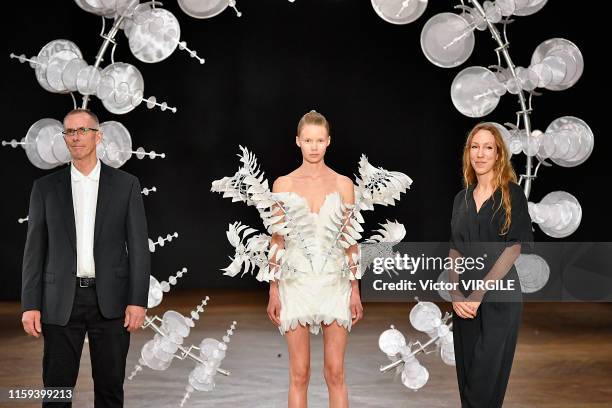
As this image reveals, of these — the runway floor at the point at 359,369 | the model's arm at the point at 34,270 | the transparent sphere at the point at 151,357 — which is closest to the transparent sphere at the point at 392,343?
the runway floor at the point at 359,369

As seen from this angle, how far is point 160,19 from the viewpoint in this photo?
506 centimetres

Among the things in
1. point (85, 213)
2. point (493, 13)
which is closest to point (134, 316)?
point (85, 213)

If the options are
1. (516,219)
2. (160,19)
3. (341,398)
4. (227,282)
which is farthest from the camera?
(227,282)

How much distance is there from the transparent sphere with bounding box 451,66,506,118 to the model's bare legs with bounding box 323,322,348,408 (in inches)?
83.8

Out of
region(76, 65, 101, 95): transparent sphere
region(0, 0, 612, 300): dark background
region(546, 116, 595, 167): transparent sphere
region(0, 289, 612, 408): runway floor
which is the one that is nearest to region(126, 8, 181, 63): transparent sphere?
region(76, 65, 101, 95): transparent sphere

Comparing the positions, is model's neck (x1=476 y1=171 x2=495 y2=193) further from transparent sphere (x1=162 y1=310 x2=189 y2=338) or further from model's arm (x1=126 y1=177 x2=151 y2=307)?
transparent sphere (x1=162 y1=310 x2=189 y2=338)

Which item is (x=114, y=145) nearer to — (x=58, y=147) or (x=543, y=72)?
(x=58, y=147)

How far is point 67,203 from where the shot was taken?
347 centimetres

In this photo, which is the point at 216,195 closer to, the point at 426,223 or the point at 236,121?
the point at 236,121

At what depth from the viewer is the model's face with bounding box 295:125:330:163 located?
3611mm

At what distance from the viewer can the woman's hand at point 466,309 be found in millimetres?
3430

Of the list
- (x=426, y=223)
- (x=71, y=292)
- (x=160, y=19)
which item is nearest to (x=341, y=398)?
(x=71, y=292)

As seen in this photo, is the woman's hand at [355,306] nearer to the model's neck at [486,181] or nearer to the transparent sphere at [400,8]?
the model's neck at [486,181]

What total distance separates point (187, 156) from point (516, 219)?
7.90m
